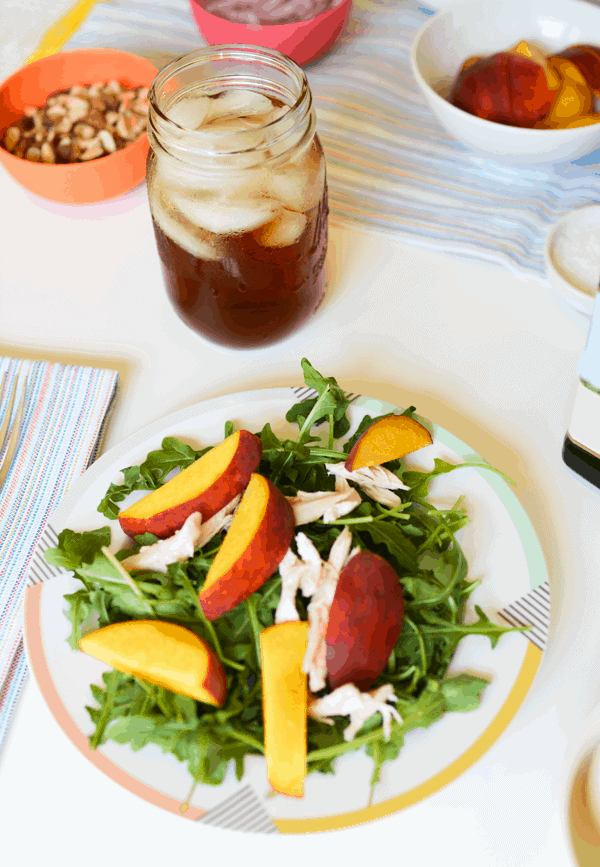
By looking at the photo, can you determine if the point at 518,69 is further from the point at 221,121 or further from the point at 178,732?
the point at 178,732

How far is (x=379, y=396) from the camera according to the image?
0.76 m

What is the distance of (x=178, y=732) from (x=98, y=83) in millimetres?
821

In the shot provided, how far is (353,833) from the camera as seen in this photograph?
Result: 0.53 metres

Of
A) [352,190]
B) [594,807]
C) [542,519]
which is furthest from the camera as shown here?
[352,190]

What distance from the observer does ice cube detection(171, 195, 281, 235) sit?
0.62m

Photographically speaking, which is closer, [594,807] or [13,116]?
[594,807]

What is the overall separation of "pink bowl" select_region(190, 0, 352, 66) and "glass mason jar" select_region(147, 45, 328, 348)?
29 cm

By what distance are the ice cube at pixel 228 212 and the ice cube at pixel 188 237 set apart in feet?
0.03

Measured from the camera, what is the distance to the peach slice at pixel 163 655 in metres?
0.50

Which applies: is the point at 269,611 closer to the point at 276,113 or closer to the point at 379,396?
the point at 379,396

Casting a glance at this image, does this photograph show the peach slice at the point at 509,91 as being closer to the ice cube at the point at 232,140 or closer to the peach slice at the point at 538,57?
the peach slice at the point at 538,57

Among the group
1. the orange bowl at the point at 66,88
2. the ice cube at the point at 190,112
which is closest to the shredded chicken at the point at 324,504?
the ice cube at the point at 190,112

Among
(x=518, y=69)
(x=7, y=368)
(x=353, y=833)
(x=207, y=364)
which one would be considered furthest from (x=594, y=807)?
(x=518, y=69)

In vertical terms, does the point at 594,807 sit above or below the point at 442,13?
below
